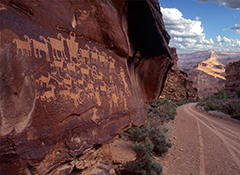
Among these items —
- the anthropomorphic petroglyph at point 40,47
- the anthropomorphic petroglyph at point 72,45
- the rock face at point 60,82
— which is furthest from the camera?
the anthropomorphic petroglyph at point 72,45

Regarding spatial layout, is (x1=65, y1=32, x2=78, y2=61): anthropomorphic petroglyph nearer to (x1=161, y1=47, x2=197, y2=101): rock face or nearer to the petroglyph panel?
the petroglyph panel

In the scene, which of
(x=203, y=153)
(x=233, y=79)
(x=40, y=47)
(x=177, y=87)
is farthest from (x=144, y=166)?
(x=233, y=79)

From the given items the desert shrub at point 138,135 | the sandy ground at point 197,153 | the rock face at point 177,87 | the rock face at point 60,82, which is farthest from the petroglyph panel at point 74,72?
the rock face at point 177,87

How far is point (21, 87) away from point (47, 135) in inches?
22.5

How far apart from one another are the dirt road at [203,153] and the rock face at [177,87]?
13813mm

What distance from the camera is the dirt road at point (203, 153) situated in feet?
13.8

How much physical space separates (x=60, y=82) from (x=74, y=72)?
275 millimetres

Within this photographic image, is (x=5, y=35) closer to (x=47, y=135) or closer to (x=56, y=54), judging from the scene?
(x=56, y=54)

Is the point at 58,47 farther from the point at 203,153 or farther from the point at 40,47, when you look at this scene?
the point at 203,153

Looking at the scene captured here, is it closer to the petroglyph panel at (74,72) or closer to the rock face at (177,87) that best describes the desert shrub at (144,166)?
the petroglyph panel at (74,72)

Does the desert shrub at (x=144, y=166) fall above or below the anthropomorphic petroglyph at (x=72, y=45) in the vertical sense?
below

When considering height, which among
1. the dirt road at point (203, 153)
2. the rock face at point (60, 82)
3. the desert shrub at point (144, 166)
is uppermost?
the rock face at point (60, 82)

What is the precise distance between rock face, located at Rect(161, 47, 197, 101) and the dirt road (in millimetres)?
13813

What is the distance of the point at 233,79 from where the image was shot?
30094 millimetres
